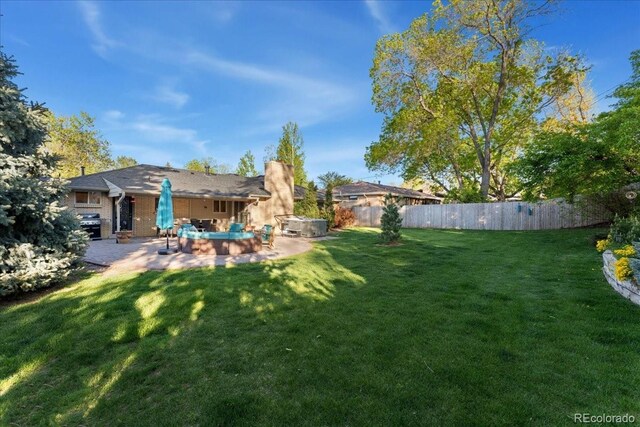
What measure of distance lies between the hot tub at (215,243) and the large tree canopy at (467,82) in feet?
58.6

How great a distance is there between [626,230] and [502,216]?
11.3m

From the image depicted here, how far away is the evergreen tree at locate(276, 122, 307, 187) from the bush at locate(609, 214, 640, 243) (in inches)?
1016

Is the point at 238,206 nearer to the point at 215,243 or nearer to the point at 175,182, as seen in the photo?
the point at 175,182

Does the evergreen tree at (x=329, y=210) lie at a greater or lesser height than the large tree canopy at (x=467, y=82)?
lesser

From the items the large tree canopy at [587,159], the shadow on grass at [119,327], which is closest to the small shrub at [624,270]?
the shadow on grass at [119,327]

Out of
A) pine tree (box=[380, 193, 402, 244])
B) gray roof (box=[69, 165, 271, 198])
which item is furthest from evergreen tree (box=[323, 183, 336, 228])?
pine tree (box=[380, 193, 402, 244])

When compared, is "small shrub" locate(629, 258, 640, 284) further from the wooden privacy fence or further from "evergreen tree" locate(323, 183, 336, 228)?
"evergreen tree" locate(323, 183, 336, 228)

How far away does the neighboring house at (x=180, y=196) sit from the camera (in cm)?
1405

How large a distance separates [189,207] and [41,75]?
469 inches

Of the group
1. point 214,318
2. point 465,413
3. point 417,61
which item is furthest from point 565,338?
point 417,61

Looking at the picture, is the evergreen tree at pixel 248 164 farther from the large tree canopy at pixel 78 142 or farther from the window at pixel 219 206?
the window at pixel 219 206

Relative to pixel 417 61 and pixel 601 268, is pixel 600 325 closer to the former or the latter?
pixel 601 268

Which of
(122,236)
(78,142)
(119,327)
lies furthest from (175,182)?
(78,142)

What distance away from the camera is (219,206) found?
62.3ft
